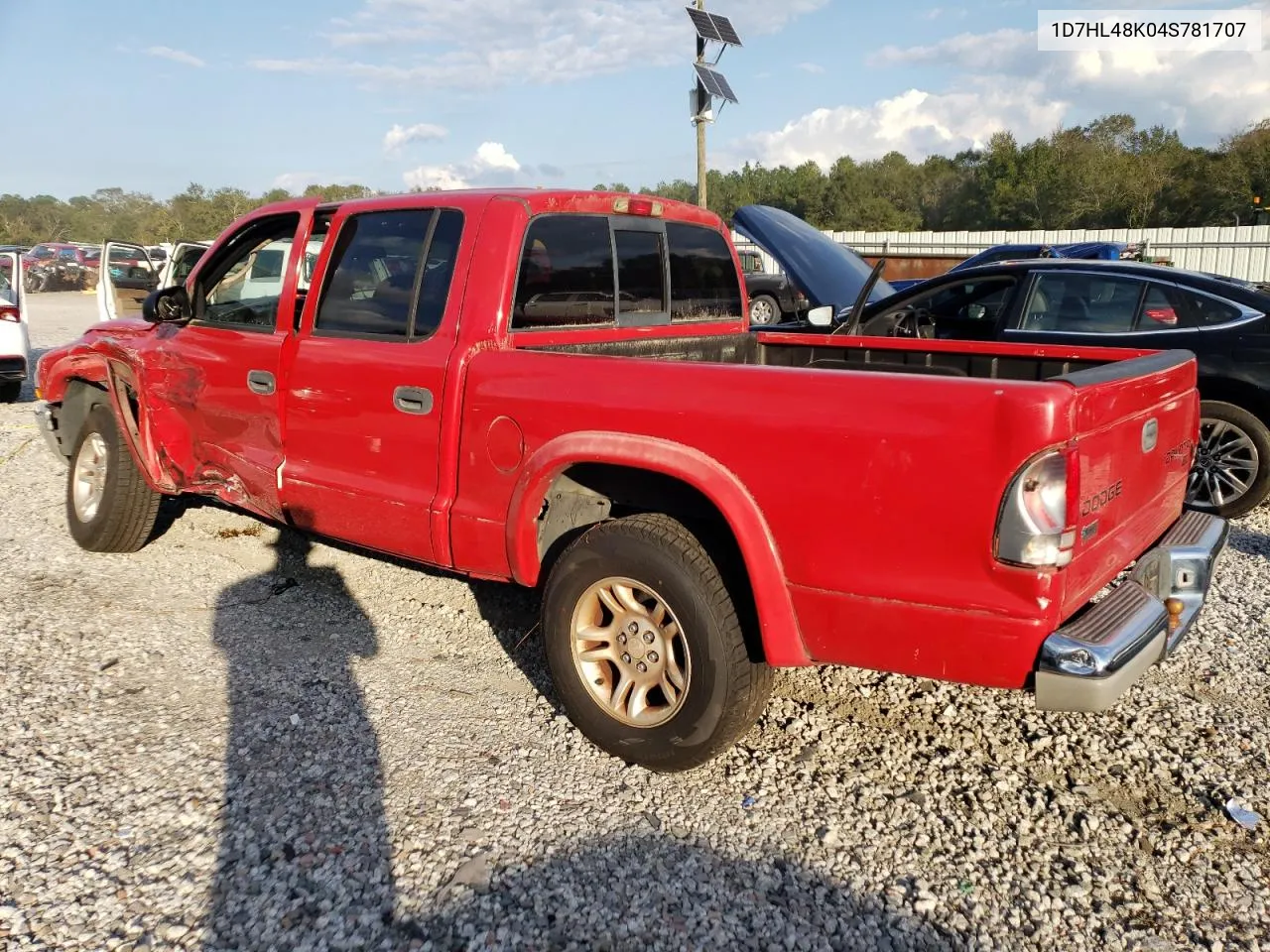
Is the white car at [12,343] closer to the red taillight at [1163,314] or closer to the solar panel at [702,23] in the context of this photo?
the red taillight at [1163,314]

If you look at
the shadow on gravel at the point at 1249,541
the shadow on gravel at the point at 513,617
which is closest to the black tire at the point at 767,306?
the shadow on gravel at the point at 1249,541

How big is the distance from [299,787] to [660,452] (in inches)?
62.7

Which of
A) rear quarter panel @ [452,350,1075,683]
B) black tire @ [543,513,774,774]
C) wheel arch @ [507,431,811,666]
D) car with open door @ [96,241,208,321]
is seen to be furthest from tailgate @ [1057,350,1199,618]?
car with open door @ [96,241,208,321]

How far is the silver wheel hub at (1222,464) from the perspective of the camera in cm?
590

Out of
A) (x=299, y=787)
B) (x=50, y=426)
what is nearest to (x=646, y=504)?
(x=299, y=787)

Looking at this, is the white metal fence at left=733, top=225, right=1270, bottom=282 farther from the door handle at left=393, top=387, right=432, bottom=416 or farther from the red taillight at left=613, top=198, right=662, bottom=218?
the door handle at left=393, top=387, right=432, bottom=416

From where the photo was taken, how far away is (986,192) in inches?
2224

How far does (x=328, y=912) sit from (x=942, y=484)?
1.94 meters

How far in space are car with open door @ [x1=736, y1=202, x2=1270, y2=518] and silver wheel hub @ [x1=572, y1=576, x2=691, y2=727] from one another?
3.05 meters

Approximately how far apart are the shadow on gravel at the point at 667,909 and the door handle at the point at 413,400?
1652 millimetres

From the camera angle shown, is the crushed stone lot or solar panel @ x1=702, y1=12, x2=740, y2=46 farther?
solar panel @ x1=702, y1=12, x2=740, y2=46

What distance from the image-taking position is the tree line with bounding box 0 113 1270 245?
43250mm

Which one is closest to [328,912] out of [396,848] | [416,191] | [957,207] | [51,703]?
[396,848]

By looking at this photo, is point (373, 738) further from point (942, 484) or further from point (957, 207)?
point (957, 207)
